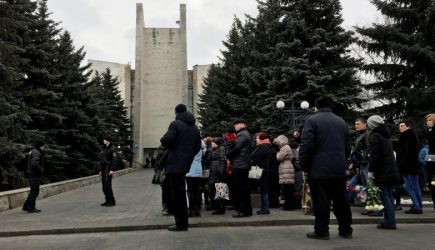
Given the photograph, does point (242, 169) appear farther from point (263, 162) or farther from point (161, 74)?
point (161, 74)

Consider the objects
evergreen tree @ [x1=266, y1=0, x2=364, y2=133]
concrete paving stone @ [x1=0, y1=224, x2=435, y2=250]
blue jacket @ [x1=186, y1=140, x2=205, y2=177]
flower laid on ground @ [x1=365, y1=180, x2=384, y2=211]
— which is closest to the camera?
concrete paving stone @ [x1=0, y1=224, x2=435, y2=250]

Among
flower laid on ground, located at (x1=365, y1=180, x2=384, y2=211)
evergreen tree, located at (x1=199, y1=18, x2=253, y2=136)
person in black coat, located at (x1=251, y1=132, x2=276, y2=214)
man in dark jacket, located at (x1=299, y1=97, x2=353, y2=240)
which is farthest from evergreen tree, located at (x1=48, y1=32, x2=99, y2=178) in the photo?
man in dark jacket, located at (x1=299, y1=97, x2=353, y2=240)

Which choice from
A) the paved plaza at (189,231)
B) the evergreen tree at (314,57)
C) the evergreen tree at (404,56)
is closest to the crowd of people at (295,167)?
the paved plaza at (189,231)

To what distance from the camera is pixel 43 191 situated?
16406 millimetres

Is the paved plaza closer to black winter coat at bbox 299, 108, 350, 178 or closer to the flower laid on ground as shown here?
the flower laid on ground

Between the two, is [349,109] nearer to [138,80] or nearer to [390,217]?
[390,217]

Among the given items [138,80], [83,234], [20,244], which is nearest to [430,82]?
[83,234]

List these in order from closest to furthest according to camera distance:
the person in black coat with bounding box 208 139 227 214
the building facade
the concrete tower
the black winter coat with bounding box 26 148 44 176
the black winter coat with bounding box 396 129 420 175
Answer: the black winter coat with bounding box 396 129 420 175 < the person in black coat with bounding box 208 139 227 214 < the black winter coat with bounding box 26 148 44 176 < the building facade < the concrete tower

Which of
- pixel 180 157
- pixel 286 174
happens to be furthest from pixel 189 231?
pixel 286 174

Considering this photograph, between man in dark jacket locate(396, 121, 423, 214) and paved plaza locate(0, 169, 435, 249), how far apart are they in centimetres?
42

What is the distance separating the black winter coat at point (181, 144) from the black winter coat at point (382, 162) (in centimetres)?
289

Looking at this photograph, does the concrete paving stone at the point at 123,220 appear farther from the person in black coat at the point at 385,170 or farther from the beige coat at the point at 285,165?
the person in black coat at the point at 385,170

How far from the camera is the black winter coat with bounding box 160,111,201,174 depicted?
8148 mm

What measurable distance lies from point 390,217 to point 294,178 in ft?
9.38
